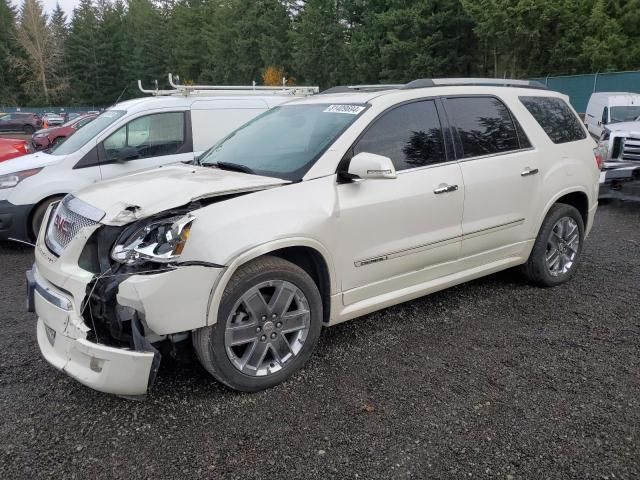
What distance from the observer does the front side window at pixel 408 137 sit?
12.3 feet

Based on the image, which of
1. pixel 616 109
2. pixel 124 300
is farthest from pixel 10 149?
pixel 616 109

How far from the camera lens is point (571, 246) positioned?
5109 millimetres

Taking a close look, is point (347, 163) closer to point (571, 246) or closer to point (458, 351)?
point (458, 351)

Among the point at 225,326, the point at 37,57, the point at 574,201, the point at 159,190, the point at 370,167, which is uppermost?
the point at 37,57

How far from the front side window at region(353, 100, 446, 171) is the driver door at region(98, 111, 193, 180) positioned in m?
3.44

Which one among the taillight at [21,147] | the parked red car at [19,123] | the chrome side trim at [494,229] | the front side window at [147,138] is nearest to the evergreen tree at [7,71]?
the parked red car at [19,123]

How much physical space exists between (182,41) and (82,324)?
265 ft

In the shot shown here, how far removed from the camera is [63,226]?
10.8ft

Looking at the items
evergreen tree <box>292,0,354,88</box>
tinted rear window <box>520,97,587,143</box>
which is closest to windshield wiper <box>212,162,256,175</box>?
tinted rear window <box>520,97,587,143</box>

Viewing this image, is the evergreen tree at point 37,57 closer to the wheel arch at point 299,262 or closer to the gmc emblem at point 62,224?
the gmc emblem at point 62,224

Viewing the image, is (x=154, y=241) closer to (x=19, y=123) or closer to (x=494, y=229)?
(x=494, y=229)

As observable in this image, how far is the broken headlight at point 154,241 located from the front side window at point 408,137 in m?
1.33

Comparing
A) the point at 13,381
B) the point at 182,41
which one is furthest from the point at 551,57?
the point at 182,41

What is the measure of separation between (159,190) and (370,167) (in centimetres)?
127
